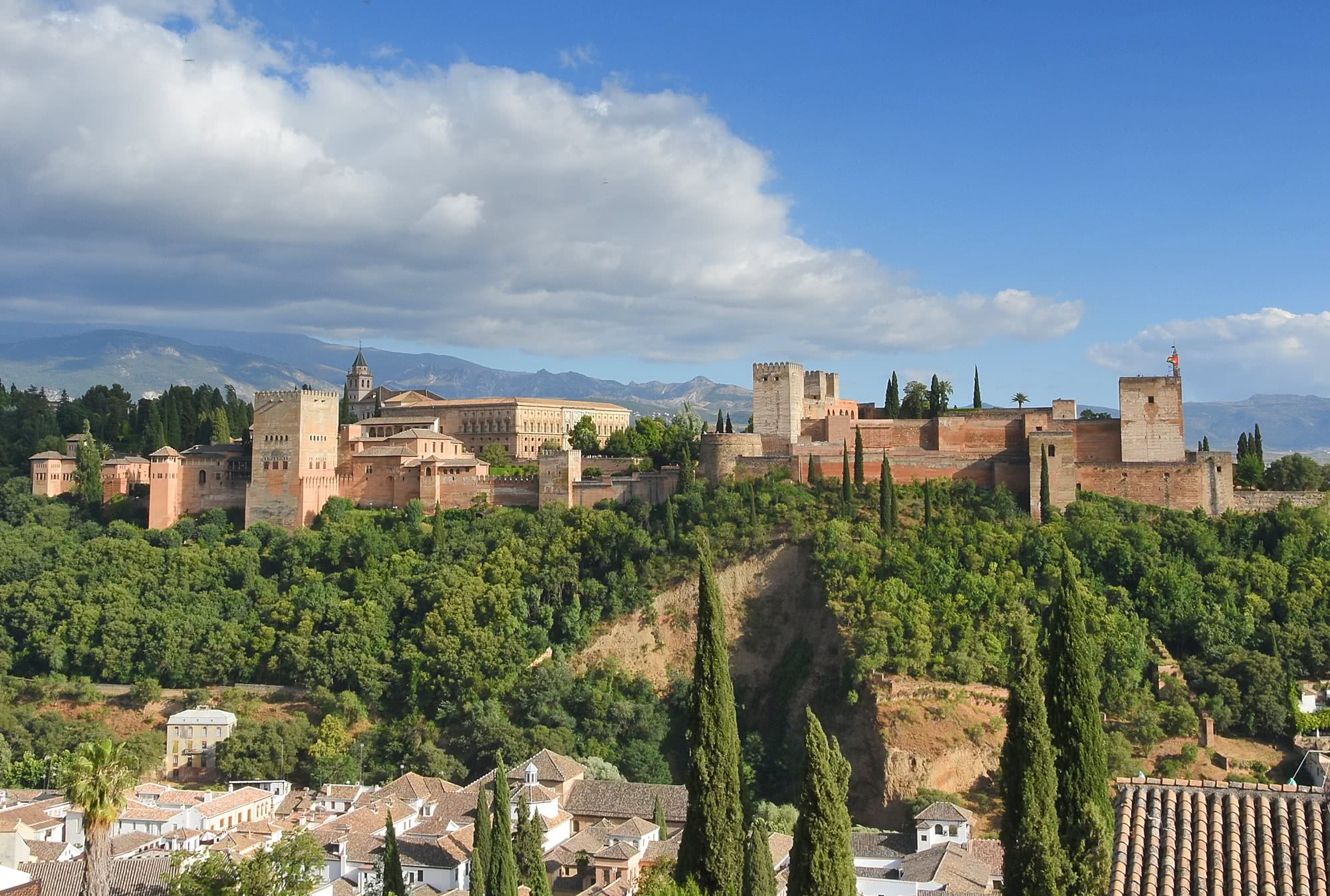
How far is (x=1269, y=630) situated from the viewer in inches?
1619

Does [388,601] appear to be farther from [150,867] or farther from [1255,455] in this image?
[1255,455]

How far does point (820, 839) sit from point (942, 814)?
17.5 m

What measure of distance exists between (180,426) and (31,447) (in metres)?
6.66

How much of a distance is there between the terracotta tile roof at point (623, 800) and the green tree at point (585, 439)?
22594 millimetres

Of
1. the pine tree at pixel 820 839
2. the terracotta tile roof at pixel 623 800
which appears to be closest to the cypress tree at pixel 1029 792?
the pine tree at pixel 820 839

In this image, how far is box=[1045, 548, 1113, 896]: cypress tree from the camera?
1628cm

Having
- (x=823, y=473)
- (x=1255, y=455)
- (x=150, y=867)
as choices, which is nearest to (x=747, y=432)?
(x=823, y=473)

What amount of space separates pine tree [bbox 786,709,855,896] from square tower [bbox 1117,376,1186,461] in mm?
32730

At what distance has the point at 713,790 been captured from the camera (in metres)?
Answer: 19.9

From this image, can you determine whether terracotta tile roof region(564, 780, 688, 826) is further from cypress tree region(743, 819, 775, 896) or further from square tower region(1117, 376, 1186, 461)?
square tower region(1117, 376, 1186, 461)

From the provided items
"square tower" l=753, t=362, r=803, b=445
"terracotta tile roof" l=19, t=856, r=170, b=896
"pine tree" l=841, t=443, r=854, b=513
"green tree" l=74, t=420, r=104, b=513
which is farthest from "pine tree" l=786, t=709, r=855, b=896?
"green tree" l=74, t=420, r=104, b=513

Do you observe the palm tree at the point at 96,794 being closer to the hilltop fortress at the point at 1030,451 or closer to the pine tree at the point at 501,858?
the pine tree at the point at 501,858

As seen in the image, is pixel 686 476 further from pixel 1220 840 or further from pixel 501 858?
pixel 1220 840

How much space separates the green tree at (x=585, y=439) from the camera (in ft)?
195
